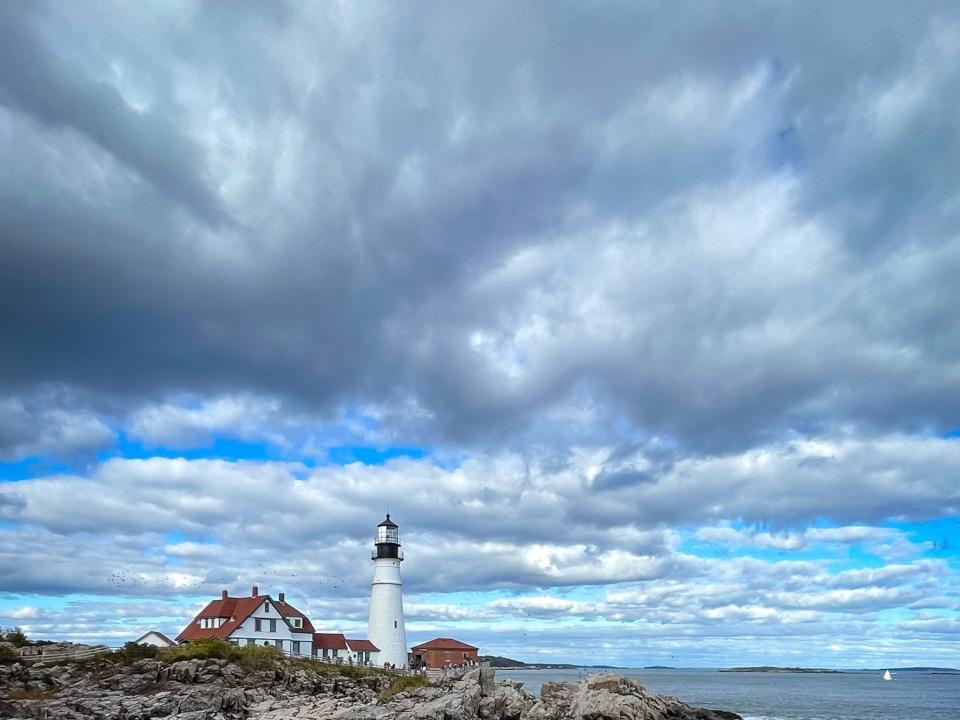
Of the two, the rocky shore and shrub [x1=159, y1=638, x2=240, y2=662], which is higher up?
shrub [x1=159, y1=638, x2=240, y2=662]

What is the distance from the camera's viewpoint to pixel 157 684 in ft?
107

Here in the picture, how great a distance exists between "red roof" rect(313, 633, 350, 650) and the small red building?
1078 centimetres

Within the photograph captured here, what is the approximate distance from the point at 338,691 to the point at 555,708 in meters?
10.3

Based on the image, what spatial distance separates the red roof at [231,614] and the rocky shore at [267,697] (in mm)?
12177

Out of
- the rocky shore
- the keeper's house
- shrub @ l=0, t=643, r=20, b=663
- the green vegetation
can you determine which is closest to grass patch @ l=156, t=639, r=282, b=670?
the rocky shore

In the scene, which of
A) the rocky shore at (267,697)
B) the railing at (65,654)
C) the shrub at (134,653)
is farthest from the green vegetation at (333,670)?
the railing at (65,654)

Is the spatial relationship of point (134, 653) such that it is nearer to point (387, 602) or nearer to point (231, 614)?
point (231, 614)

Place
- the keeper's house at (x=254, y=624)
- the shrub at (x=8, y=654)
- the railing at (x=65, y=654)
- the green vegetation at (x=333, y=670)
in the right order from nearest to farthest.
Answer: the shrub at (x=8, y=654) → the railing at (x=65, y=654) → the green vegetation at (x=333, y=670) → the keeper's house at (x=254, y=624)

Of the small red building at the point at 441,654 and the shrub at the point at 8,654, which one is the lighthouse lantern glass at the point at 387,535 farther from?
the shrub at the point at 8,654

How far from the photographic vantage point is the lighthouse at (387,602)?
54.8 metres

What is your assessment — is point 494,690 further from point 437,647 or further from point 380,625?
point 437,647

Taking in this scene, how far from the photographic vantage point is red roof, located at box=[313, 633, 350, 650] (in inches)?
2154

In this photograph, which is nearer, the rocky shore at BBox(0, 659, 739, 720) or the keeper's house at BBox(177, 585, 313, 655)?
the rocky shore at BBox(0, 659, 739, 720)

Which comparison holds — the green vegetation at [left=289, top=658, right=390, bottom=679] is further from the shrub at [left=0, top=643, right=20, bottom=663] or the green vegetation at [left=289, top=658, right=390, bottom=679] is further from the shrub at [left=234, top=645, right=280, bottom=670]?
the shrub at [left=0, top=643, right=20, bottom=663]
